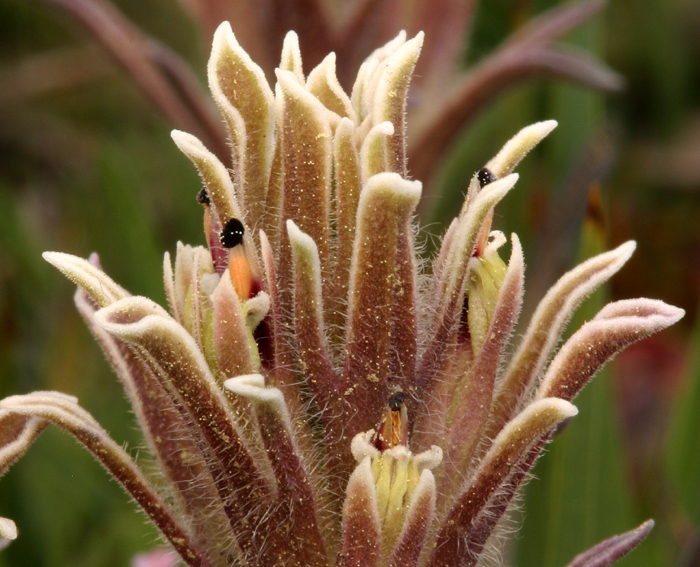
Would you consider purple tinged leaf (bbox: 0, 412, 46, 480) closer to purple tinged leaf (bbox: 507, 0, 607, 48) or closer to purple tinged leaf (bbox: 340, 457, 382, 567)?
purple tinged leaf (bbox: 340, 457, 382, 567)

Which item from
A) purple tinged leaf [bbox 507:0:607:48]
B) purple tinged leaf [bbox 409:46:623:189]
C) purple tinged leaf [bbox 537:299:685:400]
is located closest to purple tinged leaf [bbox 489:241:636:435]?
purple tinged leaf [bbox 537:299:685:400]

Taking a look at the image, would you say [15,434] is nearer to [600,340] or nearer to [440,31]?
[600,340]

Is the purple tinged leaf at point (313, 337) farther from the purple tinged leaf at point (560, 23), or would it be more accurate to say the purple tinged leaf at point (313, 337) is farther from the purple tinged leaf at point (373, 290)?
the purple tinged leaf at point (560, 23)

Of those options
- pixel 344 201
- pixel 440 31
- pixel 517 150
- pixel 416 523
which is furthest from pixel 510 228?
pixel 416 523

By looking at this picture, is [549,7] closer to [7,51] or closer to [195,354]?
[195,354]

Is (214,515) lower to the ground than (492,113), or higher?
lower

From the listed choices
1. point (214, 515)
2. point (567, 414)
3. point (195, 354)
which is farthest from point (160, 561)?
point (567, 414)
